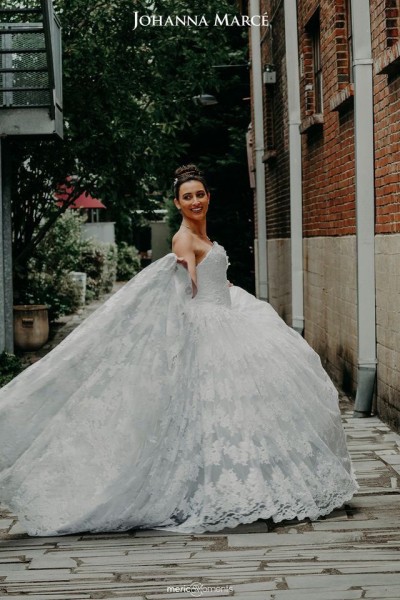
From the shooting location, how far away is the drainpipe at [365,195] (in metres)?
8.54

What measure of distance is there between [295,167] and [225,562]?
8.11 meters

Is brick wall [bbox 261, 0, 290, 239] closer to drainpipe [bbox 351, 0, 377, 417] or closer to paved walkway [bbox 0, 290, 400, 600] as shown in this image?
drainpipe [bbox 351, 0, 377, 417]

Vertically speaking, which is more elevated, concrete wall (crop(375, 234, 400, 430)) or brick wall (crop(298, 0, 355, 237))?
brick wall (crop(298, 0, 355, 237))

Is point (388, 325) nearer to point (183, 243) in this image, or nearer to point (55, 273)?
point (183, 243)

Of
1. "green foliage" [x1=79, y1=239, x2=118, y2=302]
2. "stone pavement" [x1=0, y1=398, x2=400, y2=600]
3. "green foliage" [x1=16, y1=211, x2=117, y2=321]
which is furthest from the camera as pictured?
"green foliage" [x1=79, y1=239, x2=118, y2=302]

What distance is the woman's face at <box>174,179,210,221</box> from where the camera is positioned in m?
5.67

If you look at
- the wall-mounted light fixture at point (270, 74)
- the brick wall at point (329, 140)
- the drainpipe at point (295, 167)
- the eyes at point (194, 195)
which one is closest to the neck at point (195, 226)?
the eyes at point (194, 195)

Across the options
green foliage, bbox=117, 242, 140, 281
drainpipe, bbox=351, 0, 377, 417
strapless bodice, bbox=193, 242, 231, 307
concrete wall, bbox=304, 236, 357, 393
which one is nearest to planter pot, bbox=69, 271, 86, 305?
concrete wall, bbox=304, 236, 357, 393

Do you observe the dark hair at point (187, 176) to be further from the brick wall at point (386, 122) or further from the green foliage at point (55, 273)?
the green foliage at point (55, 273)

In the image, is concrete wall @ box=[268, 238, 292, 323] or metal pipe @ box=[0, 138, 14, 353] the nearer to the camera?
metal pipe @ box=[0, 138, 14, 353]

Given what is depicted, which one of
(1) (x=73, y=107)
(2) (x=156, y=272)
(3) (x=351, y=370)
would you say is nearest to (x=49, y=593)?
(2) (x=156, y=272)


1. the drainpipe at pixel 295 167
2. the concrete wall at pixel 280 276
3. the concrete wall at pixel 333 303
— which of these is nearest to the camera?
the concrete wall at pixel 333 303

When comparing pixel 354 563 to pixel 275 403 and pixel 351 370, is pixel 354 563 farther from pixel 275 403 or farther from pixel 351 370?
pixel 351 370

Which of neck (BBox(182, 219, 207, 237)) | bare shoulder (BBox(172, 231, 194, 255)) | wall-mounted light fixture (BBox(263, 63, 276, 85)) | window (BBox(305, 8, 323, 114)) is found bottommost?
bare shoulder (BBox(172, 231, 194, 255))
